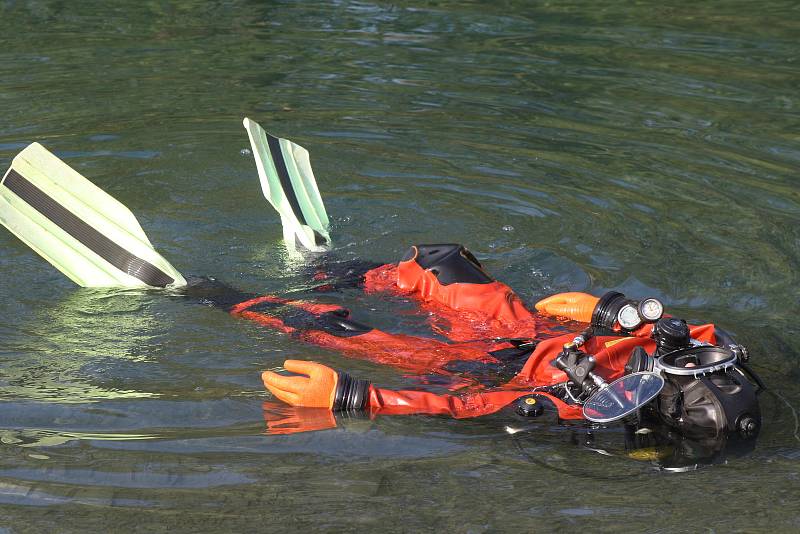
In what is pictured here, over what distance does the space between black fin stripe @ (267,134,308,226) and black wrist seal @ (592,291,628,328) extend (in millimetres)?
1998

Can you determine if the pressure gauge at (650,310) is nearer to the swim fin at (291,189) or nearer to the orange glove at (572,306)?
the orange glove at (572,306)

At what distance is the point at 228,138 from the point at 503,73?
9.53ft

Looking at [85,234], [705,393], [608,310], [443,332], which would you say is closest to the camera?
[705,393]

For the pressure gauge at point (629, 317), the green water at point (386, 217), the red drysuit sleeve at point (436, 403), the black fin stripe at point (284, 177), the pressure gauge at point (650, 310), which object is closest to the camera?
the green water at point (386, 217)

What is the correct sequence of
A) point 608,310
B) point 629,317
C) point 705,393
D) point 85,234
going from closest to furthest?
point 705,393, point 629,317, point 608,310, point 85,234

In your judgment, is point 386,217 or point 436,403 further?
point 386,217

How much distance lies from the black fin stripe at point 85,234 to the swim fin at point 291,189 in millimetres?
801

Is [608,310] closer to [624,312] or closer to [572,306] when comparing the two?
[624,312]

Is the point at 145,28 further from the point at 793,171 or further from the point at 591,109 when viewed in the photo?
the point at 793,171

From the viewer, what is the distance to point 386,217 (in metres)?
6.56

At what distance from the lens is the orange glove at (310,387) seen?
159 inches

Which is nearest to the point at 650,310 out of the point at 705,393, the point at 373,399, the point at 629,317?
the point at 629,317

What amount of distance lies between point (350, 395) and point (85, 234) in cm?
219

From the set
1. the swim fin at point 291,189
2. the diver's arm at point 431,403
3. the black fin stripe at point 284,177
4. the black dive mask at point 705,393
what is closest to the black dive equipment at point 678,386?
the black dive mask at point 705,393
